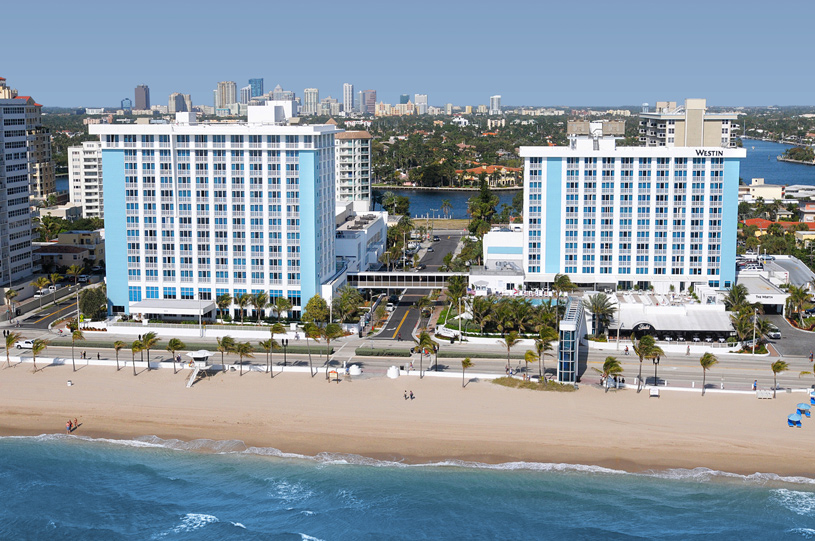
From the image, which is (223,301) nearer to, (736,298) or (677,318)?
(677,318)

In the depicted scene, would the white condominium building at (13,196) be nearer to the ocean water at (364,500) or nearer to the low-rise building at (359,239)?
the low-rise building at (359,239)

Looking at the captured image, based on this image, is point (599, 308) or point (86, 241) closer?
point (599, 308)

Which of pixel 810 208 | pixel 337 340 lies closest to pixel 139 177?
pixel 337 340

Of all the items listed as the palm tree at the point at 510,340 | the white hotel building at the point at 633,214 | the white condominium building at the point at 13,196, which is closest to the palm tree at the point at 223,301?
the palm tree at the point at 510,340

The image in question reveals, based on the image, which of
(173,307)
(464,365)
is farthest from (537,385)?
(173,307)

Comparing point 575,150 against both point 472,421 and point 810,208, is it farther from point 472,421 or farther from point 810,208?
point 810,208

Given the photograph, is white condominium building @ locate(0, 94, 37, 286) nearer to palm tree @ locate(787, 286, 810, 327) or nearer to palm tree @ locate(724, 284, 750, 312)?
palm tree @ locate(724, 284, 750, 312)

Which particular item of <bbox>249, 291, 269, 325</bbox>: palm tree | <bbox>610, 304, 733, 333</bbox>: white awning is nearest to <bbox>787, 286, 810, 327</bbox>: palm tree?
<bbox>610, 304, 733, 333</bbox>: white awning
